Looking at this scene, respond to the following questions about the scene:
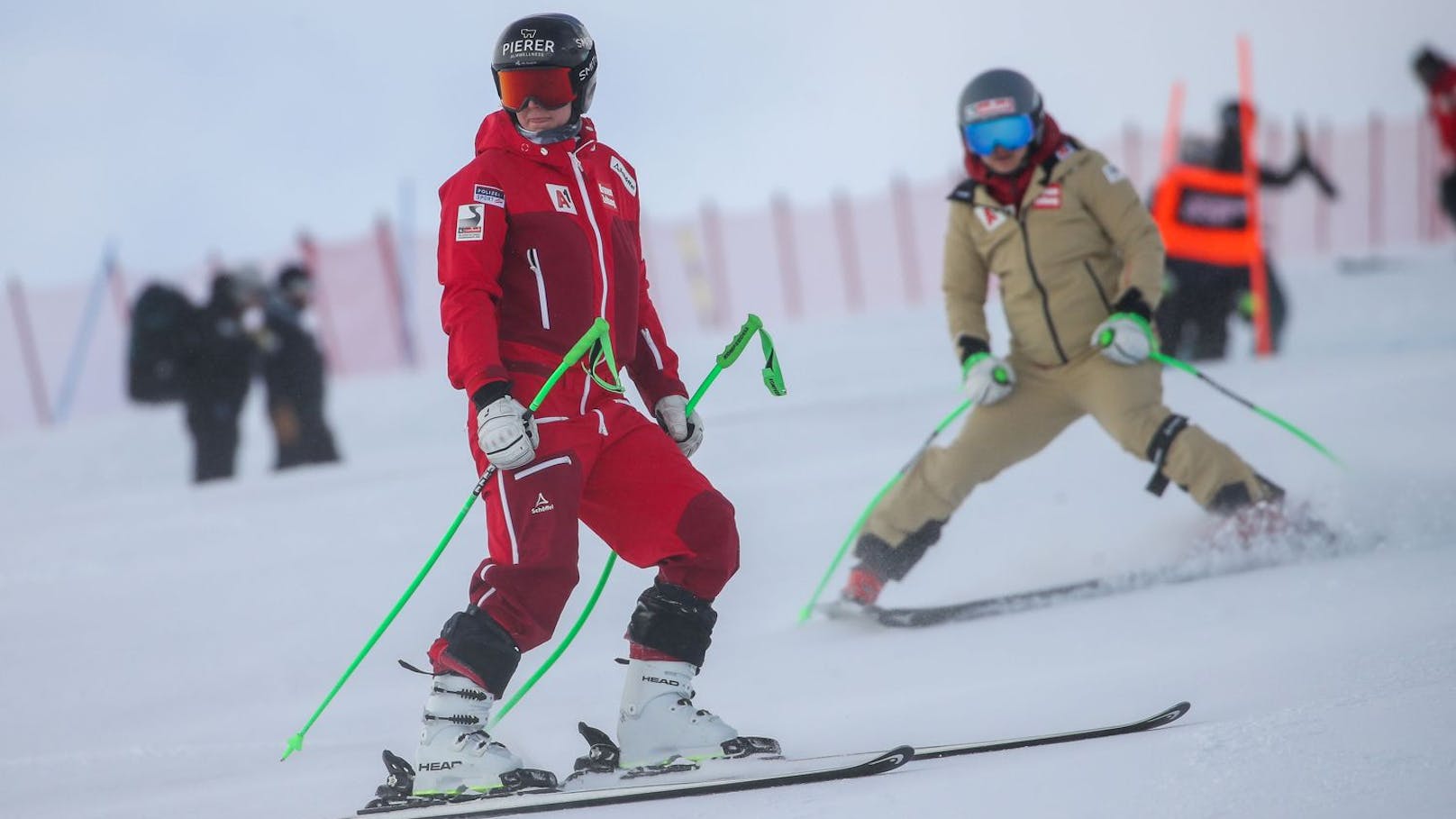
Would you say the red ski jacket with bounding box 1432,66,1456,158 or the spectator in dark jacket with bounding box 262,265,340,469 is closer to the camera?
the spectator in dark jacket with bounding box 262,265,340,469

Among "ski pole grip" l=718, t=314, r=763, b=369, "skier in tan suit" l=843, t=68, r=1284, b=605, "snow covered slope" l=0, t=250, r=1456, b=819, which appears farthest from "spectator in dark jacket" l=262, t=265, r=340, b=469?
"ski pole grip" l=718, t=314, r=763, b=369

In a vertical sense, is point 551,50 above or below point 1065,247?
above

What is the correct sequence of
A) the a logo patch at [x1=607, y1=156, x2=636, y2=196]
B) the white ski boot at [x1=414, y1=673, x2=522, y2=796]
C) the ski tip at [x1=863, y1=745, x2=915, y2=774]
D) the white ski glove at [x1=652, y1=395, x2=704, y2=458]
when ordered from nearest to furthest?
the ski tip at [x1=863, y1=745, x2=915, y2=774] → the white ski boot at [x1=414, y1=673, x2=522, y2=796] → the a logo patch at [x1=607, y1=156, x2=636, y2=196] → the white ski glove at [x1=652, y1=395, x2=704, y2=458]

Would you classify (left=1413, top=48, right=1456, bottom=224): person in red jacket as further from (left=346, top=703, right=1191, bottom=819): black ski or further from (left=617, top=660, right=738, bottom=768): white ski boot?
(left=617, top=660, right=738, bottom=768): white ski boot

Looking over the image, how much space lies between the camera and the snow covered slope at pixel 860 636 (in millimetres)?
2414

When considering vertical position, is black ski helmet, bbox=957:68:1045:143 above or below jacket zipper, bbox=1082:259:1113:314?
above

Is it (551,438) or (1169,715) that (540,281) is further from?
(1169,715)

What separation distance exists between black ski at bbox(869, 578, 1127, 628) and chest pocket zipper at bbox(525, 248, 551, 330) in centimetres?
176

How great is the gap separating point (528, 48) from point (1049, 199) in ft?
6.43

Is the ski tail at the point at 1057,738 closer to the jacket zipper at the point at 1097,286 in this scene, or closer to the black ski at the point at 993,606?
the black ski at the point at 993,606

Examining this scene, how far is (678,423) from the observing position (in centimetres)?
308

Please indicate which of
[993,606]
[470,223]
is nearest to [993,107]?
[993,606]

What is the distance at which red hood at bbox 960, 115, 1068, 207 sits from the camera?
418cm

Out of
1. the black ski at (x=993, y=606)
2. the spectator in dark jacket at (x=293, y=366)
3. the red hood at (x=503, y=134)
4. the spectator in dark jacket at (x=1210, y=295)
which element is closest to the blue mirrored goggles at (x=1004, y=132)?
the black ski at (x=993, y=606)
